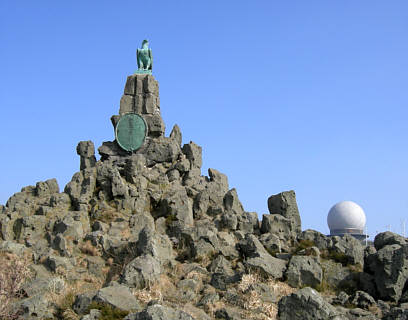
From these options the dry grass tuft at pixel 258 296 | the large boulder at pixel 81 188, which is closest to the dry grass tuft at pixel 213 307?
the dry grass tuft at pixel 258 296

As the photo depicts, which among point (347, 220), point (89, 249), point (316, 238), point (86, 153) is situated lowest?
point (89, 249)

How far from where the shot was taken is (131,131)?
25.9 meters

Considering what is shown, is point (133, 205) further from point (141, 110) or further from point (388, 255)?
point (388, 255)

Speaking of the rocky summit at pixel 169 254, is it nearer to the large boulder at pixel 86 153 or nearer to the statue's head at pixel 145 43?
the large boulder at pixel 86 153

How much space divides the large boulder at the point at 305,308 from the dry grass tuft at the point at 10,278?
709 cm

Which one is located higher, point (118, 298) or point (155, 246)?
point (155, 246)

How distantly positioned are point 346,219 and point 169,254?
209ft

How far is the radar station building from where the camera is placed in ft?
247

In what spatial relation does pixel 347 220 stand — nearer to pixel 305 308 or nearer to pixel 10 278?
pixel 305 308

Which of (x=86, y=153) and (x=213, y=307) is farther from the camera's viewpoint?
(x=86, y=153)

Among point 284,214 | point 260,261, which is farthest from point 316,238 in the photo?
point 260,261

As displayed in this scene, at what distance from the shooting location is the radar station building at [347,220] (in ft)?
247

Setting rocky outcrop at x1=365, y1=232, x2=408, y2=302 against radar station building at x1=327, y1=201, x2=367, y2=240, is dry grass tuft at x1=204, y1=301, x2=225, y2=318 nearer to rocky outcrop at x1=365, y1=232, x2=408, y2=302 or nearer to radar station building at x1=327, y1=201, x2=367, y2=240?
rocky outcrop at x1=365, y1=232, x2=408, y2=302

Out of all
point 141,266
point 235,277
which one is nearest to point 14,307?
point 141,266
